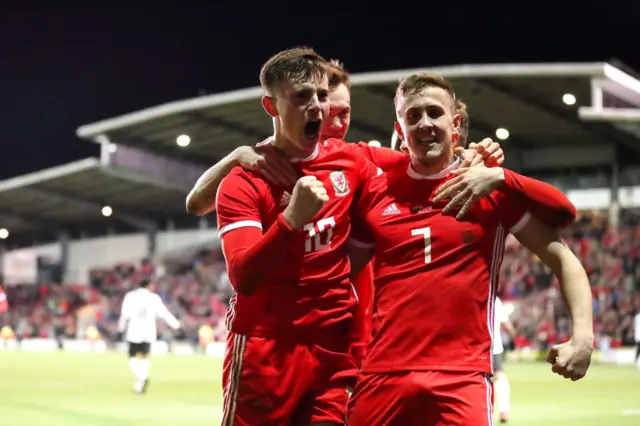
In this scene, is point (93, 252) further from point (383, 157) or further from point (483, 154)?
point (483, 154)

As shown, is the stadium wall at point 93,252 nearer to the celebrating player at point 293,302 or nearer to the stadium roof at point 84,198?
the stadium roof at point 84,198

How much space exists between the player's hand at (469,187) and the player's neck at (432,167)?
0.19 m

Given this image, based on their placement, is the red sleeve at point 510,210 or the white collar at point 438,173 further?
the white collar at point 438,173

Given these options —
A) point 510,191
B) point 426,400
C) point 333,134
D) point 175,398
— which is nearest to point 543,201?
point 510,191

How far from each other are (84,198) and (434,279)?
4414 centimetres

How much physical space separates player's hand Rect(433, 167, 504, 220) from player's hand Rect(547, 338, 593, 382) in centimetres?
78

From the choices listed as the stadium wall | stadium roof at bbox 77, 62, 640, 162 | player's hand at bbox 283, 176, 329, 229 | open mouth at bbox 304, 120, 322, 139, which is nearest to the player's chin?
open mouth at bbox 304, 120, 322, 139

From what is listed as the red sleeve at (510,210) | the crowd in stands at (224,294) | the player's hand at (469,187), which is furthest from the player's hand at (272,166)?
the crowd in stands at (224,294)

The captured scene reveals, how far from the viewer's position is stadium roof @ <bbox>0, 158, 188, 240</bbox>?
4219cm

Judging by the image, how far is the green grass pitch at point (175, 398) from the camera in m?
14.4

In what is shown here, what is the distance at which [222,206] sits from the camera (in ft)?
15.8

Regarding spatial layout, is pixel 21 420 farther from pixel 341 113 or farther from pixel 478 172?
pixel 478 172

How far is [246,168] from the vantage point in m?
5.00

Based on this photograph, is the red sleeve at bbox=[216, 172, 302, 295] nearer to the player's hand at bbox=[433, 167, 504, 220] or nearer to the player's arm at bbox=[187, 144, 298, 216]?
the player's arm at bbox=[187, 144, 298, 216]
